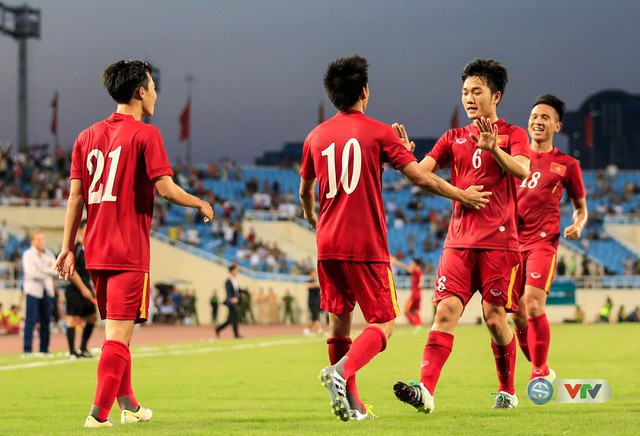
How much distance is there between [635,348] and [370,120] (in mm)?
15411

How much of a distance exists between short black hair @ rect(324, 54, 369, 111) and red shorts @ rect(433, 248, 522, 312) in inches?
62.8

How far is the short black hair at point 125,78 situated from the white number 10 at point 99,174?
0.44 m

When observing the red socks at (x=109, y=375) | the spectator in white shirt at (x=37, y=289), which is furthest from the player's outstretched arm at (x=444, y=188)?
the spectator in white shirt at (x=37, y=289)

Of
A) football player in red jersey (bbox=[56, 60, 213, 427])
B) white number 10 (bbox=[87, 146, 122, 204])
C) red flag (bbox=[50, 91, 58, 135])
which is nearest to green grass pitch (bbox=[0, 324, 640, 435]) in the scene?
football player in red jersey (bbox=[56, 60, 213, 427])

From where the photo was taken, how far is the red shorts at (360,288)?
301 inches

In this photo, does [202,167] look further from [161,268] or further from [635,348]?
[635,348]

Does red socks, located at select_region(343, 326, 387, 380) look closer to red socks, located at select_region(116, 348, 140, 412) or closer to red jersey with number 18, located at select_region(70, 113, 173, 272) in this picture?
red jersey with number 18, located at select_region(70, 113, 173, 272)

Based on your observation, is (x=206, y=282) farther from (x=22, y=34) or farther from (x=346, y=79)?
(x=346, y=79)

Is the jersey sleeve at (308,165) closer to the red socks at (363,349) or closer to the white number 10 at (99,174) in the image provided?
the red socks at (363,349)

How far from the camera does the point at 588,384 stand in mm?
8594

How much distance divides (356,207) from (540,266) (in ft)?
12.2

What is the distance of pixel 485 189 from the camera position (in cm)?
870

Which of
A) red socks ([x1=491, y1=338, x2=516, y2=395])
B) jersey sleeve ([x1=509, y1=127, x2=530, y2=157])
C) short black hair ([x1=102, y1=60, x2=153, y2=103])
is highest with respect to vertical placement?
short black hair ([x1=102, y1=60, x2=153, y2=103])

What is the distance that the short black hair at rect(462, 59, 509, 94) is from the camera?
874 cm
